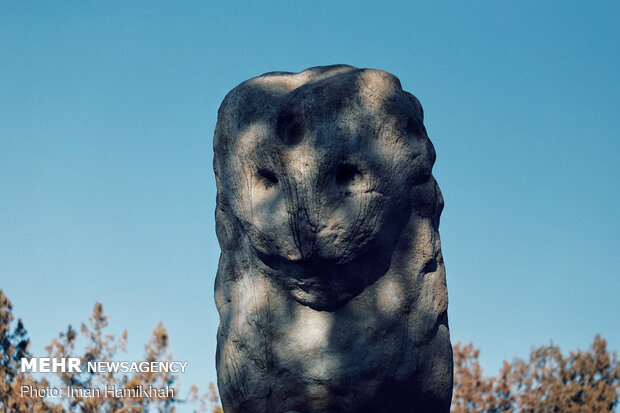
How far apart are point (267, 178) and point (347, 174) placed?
1.37 feet

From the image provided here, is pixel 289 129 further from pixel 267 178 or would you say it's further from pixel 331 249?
pixel 331 249

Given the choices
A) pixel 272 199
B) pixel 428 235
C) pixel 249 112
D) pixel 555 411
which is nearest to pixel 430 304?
pixel 428 235

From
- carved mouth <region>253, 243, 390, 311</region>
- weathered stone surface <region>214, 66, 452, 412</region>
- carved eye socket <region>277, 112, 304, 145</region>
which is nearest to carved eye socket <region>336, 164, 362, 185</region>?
weathered stone surface <region>214, 66, 452, 412</region>

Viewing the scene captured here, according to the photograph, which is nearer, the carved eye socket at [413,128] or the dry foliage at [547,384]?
the carved eye socket at [413,128]

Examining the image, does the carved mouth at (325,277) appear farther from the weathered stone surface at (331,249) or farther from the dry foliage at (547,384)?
A: the dry foliage at (547,384)

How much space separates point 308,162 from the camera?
3.92 m

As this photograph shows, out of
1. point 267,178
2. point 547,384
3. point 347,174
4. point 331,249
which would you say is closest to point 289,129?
point 267,178

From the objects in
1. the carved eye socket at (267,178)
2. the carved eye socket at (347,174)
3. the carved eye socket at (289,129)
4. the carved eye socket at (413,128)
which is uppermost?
the carved eye socket at (413,128)

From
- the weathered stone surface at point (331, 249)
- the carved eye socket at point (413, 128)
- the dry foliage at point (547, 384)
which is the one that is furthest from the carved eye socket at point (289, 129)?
the dry foliage at point (547, 384)

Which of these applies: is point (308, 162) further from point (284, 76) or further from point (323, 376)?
point (323, 376)

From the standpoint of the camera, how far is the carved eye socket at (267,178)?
13.3ft

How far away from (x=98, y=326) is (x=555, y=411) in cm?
724

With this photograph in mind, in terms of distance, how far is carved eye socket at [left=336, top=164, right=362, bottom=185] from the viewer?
3980 millimetres

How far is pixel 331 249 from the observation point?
13.0 ft
